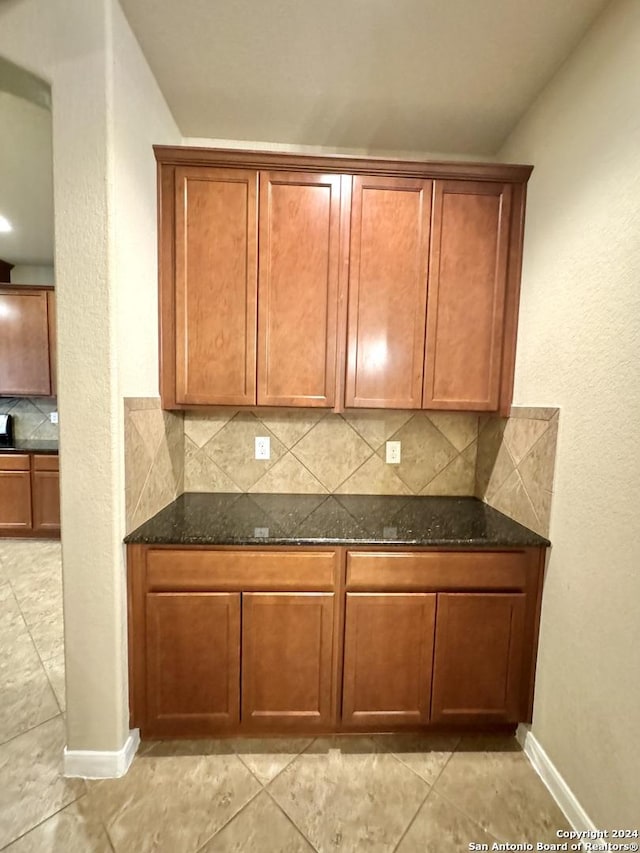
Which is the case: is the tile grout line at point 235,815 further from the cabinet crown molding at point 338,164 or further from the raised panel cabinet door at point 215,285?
the cabinet crown molding at point 338,164

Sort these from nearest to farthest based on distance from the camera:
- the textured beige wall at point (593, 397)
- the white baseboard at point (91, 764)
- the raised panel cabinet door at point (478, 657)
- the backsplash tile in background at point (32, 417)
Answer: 1. the textured beige wall at point (593, 397)
2. the white baseboard at point (91, 764)
3. the raised panel cabinet door at point (478, 657)
4. the backsplash tile in background at point (32, 417)

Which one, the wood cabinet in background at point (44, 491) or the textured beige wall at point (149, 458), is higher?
the textured beige wall at point (149, 458)

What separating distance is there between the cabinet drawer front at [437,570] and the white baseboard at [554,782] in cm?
64

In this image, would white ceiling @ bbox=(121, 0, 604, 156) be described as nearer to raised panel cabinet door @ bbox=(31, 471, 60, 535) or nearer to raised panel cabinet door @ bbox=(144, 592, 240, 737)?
raised panel cabinet door @ bbox=(144, 592, 240, 737)

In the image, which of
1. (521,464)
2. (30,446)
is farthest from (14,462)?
(521,464)

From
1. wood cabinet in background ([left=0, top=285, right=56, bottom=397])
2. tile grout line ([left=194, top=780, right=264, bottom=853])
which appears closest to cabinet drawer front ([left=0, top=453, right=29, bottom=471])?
wood cabinet in background ([left=0, top=285, right=56, bottom=397])

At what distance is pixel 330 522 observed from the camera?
1552mm

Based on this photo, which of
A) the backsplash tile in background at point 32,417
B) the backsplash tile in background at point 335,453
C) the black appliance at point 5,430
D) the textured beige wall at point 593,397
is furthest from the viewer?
the backsplash tile in background at point 32,417

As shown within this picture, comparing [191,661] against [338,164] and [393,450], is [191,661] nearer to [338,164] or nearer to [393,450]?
[393,450]

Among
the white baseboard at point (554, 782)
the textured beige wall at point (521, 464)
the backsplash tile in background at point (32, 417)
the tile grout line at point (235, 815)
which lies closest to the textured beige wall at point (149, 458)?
the tile grout line at point (235, 815)

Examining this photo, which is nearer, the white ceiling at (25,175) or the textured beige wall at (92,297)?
the textured beige wall at (92,297)

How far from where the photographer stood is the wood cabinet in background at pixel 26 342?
10.8ft

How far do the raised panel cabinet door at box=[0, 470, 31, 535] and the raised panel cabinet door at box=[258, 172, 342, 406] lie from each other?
10.4ft

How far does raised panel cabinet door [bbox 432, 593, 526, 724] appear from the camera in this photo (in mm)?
1415
